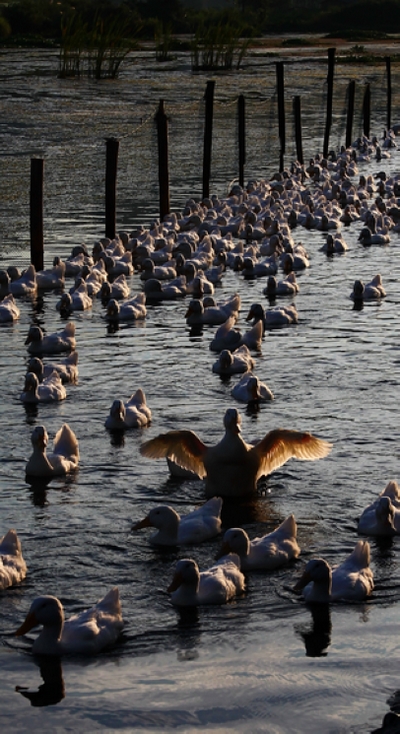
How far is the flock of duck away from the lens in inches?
448

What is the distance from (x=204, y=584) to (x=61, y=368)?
24.9ft

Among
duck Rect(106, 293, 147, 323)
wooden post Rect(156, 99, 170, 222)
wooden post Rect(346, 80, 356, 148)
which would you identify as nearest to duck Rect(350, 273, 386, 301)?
duck Rect(106, 293, 147, 323)

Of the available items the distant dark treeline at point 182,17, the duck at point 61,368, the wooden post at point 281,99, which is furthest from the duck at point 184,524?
the distant dark treeline at point 182,17

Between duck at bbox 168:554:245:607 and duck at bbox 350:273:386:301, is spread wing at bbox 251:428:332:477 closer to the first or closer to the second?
duck at bbox 168:554:245:607

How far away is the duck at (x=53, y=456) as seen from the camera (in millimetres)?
14430

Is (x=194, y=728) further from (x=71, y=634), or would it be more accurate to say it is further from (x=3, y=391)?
(x=3, y=391)

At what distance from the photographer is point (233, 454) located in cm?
1388

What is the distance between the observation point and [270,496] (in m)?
14.1

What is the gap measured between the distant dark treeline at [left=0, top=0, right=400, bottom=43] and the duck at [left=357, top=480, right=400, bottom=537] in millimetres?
63599

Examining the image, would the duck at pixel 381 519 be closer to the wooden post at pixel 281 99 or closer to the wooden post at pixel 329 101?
the wooden post at pixel 281 99

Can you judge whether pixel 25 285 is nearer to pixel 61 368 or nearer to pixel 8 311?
pixel 8 311

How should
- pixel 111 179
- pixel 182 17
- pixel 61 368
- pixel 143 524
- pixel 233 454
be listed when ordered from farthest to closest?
pixel 182 17
pixel 111 179
pixel 61 368
pixel 233 454
pixel 143 524

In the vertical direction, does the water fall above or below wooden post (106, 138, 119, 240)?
below

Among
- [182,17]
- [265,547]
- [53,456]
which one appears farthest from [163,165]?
[182,17]
